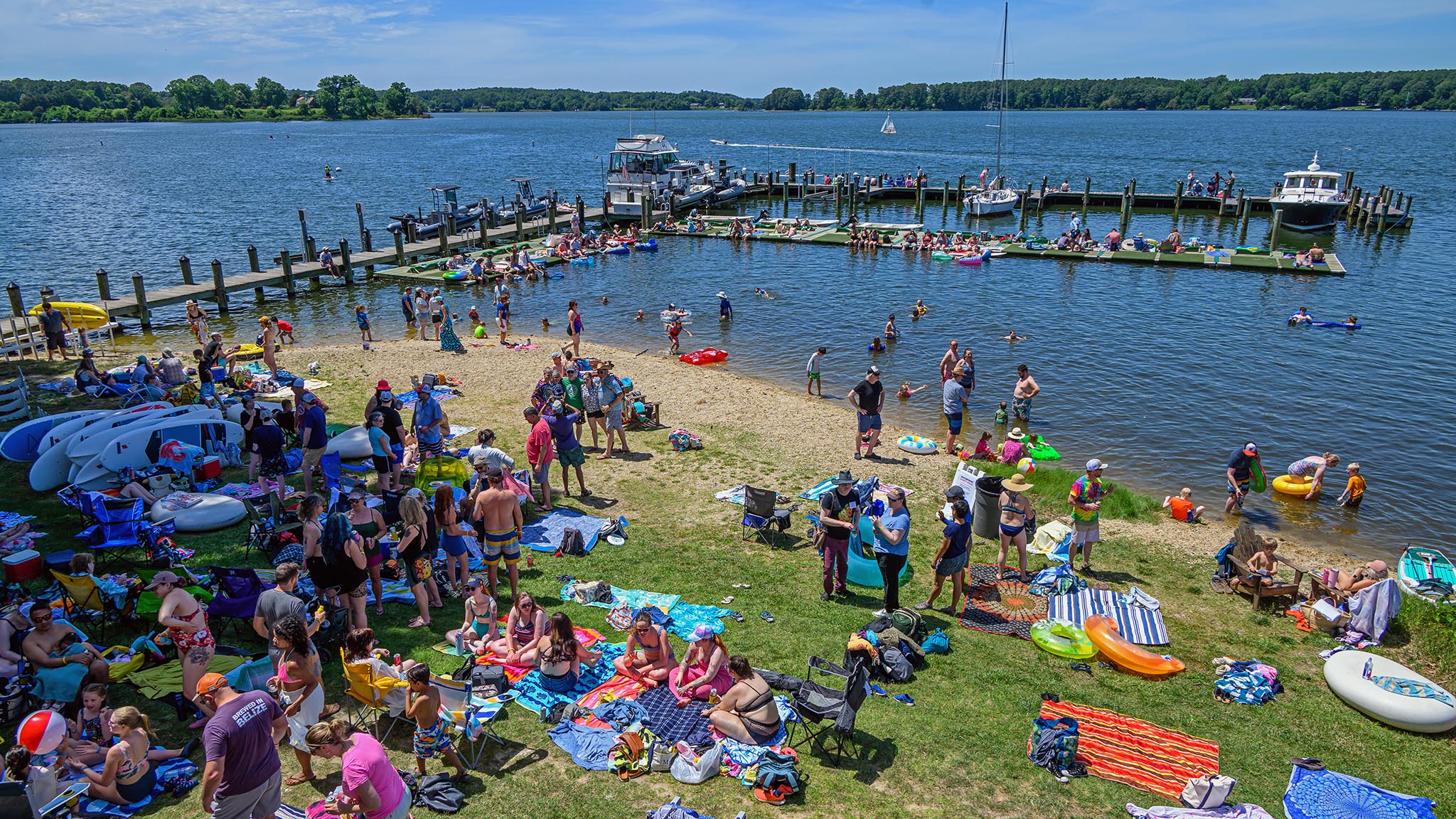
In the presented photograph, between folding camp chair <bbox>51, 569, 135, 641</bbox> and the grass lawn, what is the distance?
1.35 meters

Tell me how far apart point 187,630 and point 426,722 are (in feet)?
8.10

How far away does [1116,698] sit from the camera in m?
8.53

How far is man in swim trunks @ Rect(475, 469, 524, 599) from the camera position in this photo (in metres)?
9.37

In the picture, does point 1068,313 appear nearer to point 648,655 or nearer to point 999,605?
point 999,605

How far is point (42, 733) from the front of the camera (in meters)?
6.33

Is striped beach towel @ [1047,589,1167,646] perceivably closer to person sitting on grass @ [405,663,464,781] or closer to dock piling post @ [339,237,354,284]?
person sitting on grass @ [405,663,464,781]

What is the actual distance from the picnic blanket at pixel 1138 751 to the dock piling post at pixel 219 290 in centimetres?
3003

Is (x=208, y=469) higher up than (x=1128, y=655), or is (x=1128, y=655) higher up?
(x=208, y=469)

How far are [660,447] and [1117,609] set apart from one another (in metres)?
8.32

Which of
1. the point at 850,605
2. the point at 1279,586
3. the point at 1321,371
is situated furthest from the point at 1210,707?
the point at 1321,371

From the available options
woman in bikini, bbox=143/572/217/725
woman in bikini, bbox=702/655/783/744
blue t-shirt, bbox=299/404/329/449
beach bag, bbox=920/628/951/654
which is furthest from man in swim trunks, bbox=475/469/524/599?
beach bag, bbox=920/628/951/654

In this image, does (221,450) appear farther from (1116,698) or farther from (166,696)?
(1116,698)

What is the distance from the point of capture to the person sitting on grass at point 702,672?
25.8 ft

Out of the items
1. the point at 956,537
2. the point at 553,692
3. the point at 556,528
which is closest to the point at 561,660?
the point at 553,692
